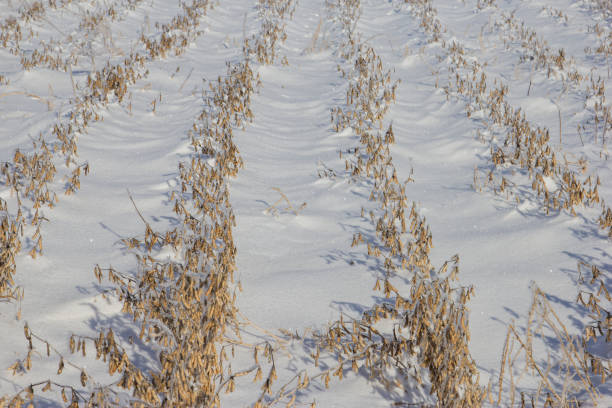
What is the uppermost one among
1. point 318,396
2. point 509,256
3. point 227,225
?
point 227,225

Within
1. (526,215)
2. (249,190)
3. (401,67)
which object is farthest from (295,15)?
(526,215)

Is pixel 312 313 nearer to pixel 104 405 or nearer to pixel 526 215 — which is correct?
pixel 104 405

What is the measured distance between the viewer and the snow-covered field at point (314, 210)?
216cm

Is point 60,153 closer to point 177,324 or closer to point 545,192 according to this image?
point 177,324

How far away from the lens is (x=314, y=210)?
387cm

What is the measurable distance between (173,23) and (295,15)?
2.98 metres

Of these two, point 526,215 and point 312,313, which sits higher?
point 526,215

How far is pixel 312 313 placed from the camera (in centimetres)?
270

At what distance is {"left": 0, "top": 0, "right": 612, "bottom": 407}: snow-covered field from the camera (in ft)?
7.08

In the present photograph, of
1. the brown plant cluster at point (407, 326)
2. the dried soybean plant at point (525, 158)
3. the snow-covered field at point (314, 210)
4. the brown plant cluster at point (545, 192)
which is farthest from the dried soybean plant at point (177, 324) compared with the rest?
the dried soybean plant at point (525, 158)

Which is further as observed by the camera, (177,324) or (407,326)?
(407,326)

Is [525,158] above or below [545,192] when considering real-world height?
above

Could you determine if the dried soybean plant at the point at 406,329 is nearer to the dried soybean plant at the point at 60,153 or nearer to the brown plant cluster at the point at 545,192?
the brown plant cluster at the point at 545,192

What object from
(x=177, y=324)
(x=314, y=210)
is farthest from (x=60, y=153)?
(x=177, y=324)
